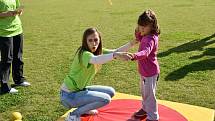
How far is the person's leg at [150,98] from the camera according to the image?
5095mm

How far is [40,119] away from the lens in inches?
226

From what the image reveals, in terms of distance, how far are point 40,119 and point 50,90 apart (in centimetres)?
136

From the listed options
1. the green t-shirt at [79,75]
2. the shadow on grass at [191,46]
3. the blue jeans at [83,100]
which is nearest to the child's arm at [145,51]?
Answer: the green t-shirt at [79,75]

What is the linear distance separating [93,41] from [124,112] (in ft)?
4.07

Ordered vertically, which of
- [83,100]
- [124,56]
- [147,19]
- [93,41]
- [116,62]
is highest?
[147,19]

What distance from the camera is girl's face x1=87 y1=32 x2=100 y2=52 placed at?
16.2 ft

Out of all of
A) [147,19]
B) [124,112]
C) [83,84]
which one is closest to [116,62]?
[124,112]

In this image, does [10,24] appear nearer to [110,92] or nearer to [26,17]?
[110,92]

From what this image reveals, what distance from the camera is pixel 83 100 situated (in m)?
5.09

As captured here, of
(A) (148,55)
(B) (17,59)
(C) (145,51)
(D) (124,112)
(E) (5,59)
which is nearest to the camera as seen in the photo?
(C) (145,51)

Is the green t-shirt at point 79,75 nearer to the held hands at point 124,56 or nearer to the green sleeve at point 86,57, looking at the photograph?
the green sleeve at point 86,57

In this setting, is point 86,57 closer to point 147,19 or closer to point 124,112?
point 147,19

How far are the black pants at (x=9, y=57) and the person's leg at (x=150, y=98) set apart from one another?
2.59 metres

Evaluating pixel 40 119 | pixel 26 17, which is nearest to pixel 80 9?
pixel 26 17
